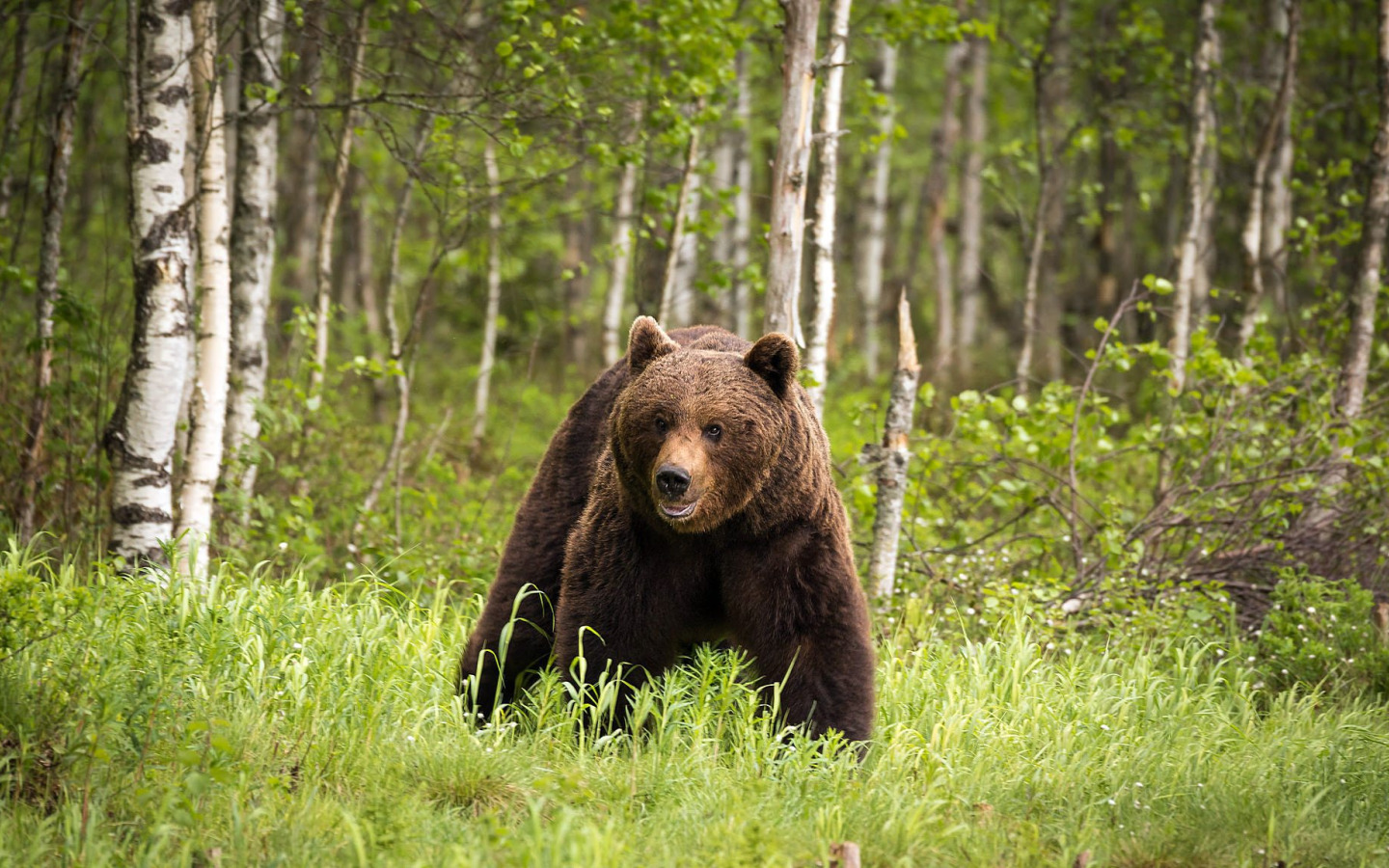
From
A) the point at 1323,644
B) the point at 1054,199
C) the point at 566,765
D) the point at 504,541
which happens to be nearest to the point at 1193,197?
the point at 1323,644

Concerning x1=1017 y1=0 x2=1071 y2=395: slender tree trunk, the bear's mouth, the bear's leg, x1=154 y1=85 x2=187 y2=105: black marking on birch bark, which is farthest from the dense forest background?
the bear's mouth

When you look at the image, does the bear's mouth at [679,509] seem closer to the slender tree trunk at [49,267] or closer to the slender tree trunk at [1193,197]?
the slender tree trunk at [49,267]

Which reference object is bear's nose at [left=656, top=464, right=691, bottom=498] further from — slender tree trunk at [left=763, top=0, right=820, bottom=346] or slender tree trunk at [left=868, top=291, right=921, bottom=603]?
slender tree trunk at [left=868, top=291, right=921, bottom=603]

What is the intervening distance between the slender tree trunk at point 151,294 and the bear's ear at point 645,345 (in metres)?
2.38

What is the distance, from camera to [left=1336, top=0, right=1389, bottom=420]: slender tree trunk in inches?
313

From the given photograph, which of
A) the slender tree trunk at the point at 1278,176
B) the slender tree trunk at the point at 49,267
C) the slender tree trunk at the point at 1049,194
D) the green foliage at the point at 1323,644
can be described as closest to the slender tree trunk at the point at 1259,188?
the slender tree trunk at the point at 1278,176

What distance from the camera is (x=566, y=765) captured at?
14.5 feet

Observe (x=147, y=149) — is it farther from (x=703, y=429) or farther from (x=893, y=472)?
(x=893, y=472)

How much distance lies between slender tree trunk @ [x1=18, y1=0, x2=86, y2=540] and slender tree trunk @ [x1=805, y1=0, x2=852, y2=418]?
4.12 m

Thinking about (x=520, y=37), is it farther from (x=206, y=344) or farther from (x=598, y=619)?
(x=598, y=619)

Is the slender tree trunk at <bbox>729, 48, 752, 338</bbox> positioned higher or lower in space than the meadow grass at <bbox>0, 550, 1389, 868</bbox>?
higher

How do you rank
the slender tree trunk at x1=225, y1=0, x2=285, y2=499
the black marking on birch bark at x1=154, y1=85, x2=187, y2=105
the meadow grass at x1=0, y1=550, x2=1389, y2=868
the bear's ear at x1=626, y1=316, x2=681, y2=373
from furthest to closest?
1. the slender tree trunk at x1=225, y1=0, x2=285, y2=499
2. the black marking on birch bark at x1=154, y1=85, x2=187, y2=105
3. the bear's ear at x1=626, y1=316, x2=681, y2=373
4. the meadow grass at x1=0, y1=550, x2=1389, y2=868

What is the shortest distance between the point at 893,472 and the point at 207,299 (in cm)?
364

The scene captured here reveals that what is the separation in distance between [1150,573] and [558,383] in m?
10.8
